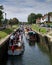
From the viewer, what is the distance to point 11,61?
33.8m

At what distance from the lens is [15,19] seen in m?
197

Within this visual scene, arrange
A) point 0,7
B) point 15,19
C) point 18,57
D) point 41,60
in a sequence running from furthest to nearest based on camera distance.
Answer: point 15,19, point 0,7, point 18,57, point 41,60

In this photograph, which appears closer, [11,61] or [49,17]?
[11,61]

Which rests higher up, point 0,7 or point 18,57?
point 0,7

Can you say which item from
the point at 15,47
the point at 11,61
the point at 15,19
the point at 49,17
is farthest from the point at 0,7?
the point at 15,19

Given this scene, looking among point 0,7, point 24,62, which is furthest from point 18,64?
point 0,7

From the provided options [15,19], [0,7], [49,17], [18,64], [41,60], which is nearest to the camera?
[18,64]

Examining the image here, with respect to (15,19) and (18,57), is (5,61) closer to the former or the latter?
(18,57)

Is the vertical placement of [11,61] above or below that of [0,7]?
below

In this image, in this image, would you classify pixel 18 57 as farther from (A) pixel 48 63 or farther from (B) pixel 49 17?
(B) pixel 49 17

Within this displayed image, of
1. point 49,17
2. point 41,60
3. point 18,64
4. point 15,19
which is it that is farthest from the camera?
point 15,19

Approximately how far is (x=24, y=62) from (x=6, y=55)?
6.04 m

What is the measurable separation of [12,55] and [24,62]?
194 inches

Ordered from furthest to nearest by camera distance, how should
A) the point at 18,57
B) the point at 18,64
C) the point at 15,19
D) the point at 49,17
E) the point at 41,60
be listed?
the point at 15,19 → the point at 49,17 → the point at 18,57 → the point at 41,60 → the point at 18,64
